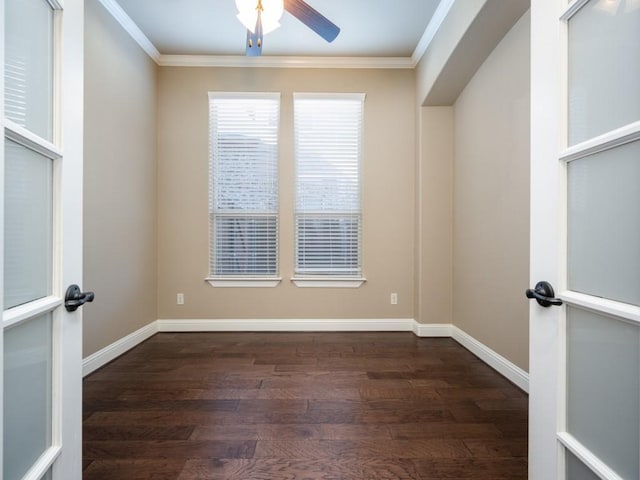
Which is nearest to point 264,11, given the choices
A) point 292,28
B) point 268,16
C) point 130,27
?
point 268,16

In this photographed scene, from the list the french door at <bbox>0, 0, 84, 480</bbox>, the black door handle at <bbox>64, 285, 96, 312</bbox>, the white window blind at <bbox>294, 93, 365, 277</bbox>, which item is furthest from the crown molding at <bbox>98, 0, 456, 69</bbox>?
the black door handle at <bbox>64, 285, 96, 312</bbox>

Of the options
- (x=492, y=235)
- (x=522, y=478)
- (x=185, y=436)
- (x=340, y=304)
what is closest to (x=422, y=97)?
(x=492, y=235)

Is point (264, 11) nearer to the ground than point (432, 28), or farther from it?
nearer to the ground

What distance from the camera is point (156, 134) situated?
381cm

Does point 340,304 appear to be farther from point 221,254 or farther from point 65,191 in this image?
point 65,191

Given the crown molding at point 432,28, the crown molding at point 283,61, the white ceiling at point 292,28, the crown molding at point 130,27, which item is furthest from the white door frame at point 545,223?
A: the crown molding at point 130,27

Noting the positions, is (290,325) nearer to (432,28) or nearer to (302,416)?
(302,416)

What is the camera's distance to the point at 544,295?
103 cm

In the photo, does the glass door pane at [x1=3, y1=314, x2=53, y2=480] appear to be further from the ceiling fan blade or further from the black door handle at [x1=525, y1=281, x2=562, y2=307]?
the ceiling fan blade

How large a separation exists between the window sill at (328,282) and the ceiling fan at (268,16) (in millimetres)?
2303

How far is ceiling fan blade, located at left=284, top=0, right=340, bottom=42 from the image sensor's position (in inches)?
84.7

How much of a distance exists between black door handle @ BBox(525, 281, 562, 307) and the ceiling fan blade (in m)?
2.00

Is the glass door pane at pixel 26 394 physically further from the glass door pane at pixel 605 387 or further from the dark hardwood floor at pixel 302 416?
the glass door pane at pixel 605 387

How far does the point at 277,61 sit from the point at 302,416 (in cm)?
343
